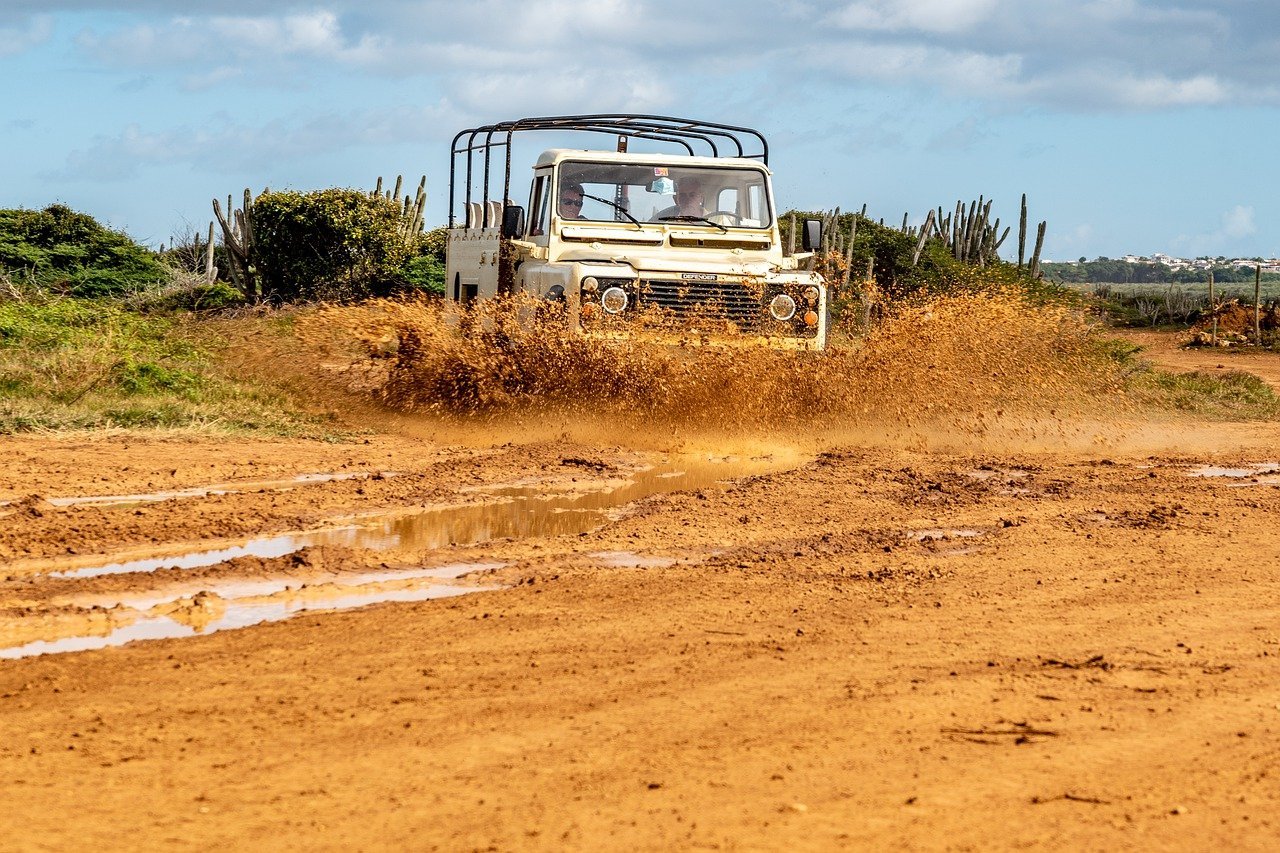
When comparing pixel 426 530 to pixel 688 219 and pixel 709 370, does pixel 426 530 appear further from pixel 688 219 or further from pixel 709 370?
pixel 688 219

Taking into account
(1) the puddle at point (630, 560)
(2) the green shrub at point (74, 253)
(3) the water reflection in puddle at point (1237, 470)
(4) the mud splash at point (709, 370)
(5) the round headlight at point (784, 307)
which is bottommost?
(3) the water reflection in puddle at point (1237, 470)

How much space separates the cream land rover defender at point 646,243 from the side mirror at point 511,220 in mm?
12

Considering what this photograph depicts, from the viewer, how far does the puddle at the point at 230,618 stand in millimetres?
5230

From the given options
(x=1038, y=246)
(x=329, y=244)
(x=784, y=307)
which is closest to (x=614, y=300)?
(x=784, y=307)

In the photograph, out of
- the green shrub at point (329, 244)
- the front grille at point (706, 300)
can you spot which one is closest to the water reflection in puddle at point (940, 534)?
the front grille at point (706, 300)

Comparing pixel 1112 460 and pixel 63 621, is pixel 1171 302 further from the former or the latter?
pixel 63 621

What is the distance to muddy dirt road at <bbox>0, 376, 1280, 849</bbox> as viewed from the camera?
367 cm

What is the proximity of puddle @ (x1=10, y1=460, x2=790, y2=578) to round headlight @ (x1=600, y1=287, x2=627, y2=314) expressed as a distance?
203 cm

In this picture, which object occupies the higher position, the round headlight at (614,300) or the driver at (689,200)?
the driver at (689,200)

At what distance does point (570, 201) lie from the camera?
1305 cm

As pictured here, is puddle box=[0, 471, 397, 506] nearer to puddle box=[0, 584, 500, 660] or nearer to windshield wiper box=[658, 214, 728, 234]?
puddle box=[0, 584, 500, 660]

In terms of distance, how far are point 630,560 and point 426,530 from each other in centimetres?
136

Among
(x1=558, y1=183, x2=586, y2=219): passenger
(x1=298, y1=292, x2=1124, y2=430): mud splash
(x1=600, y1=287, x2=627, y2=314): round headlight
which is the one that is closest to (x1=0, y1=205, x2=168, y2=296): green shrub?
(x1=298, y1=292, x2=1124, y2=430): mud splash

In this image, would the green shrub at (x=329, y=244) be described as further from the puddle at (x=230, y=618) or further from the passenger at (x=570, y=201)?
the puddle at (x=230, y=618)
